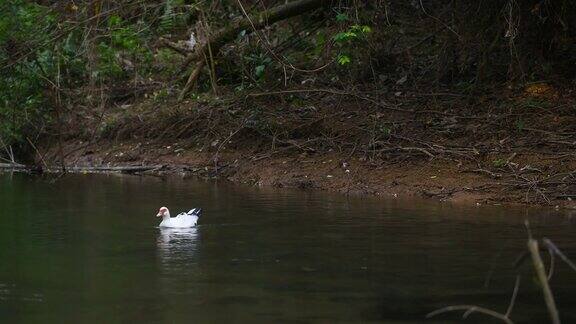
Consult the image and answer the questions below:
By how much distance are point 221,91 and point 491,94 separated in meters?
5.99

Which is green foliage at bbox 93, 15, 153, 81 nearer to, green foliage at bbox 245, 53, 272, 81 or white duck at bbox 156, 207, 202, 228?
green foliage at bbox 245, 53, 272, 81

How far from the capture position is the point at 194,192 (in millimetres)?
16875

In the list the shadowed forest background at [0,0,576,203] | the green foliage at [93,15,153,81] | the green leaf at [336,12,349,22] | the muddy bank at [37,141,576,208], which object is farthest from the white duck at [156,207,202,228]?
the green leaf at [336,12,349,22]

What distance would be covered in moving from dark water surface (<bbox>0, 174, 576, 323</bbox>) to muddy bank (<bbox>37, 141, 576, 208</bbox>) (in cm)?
82

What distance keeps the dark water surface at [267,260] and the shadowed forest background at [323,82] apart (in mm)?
2308

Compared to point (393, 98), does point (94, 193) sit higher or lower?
lower

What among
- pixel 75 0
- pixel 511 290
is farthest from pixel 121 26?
pixel 511 290

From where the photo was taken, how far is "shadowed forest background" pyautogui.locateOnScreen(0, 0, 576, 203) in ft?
54.3

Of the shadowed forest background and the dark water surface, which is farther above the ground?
the shadowed forest background

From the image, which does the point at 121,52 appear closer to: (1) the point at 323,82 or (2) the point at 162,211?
(1) the point at 323,82

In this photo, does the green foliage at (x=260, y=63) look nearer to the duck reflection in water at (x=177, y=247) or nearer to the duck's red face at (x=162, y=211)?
the duck's red face at (x=162, y=211)

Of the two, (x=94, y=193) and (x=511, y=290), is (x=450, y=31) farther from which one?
(x=511, y=290)

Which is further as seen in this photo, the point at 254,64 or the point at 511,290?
the point at 254,64

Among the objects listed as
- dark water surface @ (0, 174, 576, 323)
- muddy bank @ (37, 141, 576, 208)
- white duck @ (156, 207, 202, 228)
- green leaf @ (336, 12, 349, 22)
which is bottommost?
dark water surface @ (0, 174, 576, 323)
